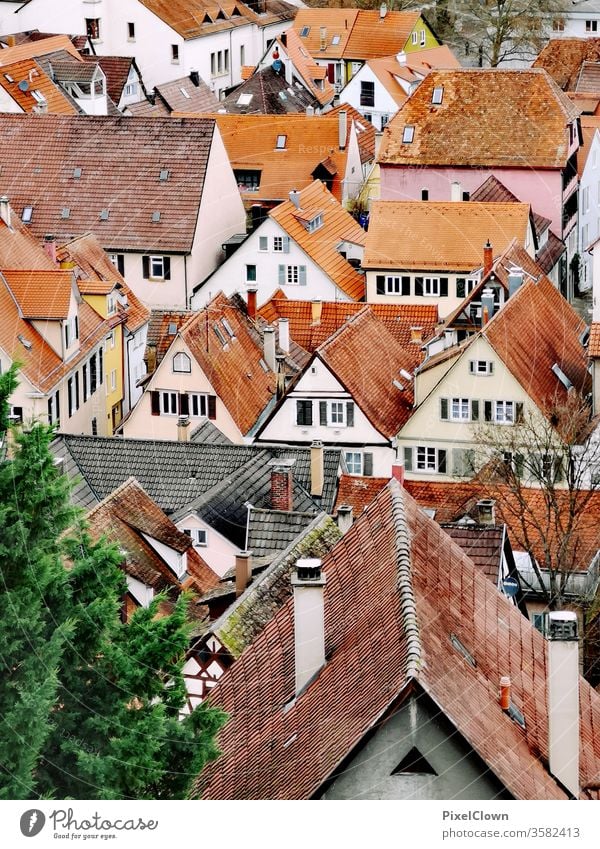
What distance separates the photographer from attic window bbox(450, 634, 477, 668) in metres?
11.0

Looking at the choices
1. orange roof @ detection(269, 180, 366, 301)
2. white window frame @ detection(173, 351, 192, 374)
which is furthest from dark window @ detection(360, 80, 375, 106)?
white window frame @ detection(173, 351, 192, 374)

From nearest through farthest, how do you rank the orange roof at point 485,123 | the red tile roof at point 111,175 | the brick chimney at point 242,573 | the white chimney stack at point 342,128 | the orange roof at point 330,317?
the brick chimney at point 242,573, the orange roof at point 330,317, the red tile roof at point 111,175, the orange roof at point 485,123, the white chimney stack at point 342,128

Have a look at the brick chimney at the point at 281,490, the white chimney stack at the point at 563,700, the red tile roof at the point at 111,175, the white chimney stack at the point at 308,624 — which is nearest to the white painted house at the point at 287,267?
the red tile roof at the point at 111,175

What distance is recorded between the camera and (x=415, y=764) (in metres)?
10.2

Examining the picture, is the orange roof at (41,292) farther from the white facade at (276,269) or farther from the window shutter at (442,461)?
the white facade at (276,269)

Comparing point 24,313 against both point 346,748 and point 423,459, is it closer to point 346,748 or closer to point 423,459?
point 423,459

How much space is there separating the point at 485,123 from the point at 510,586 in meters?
17.6

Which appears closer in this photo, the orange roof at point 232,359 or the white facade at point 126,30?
the orange roof at point 232,359

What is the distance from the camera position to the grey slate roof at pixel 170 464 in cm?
1970

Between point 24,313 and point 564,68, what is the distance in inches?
735

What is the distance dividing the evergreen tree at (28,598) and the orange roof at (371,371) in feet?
43.6

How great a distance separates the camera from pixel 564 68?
39531mm

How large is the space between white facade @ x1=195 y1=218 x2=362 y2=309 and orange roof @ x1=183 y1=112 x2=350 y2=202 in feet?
12.0

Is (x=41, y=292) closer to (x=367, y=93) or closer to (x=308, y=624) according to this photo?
(x=308, y=624)
